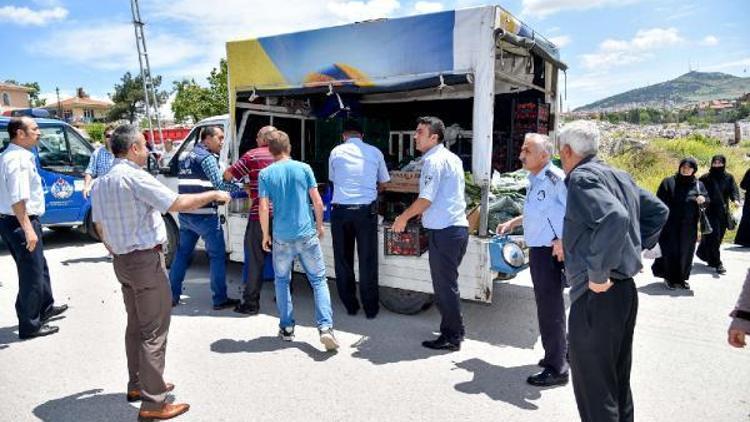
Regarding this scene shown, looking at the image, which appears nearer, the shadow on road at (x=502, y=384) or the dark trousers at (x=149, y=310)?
the dark trousers at (x=149, y=310)

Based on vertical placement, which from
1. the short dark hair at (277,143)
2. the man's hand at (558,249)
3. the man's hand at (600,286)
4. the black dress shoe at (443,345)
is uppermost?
the short dark hair at (277,143)

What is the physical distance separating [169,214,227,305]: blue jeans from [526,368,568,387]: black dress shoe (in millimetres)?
3069

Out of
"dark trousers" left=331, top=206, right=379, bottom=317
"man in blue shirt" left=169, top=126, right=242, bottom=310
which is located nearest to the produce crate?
"dark trousers" left=331, top=206, right=379, bottom=317

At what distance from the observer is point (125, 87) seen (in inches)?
2849

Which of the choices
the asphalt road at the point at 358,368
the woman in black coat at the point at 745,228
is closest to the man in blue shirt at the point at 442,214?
the asphalt road at the point at 358,368

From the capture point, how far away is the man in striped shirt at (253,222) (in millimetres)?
4938

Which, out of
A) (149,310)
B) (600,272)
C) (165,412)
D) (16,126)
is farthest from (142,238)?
(600,272)

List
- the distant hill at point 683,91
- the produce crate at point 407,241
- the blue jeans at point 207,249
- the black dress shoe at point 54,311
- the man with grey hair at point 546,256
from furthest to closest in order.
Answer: the distant hill at point 683,91 → the blue jeans at point 207,249 → the black dress shoe at point 54,311 → the produce crate at point 407,241 → the man with grey hair at point 546,256

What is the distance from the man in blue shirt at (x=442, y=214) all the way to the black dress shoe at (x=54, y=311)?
3.36 m

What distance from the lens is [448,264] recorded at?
4.02 m

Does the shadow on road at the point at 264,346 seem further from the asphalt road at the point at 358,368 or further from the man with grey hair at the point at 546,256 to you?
the man with grey hair at the point at 546,256

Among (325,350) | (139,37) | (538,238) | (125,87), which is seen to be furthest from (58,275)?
(125,87)

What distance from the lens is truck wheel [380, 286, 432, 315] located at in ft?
16.3

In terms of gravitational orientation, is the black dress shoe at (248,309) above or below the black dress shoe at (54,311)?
below
